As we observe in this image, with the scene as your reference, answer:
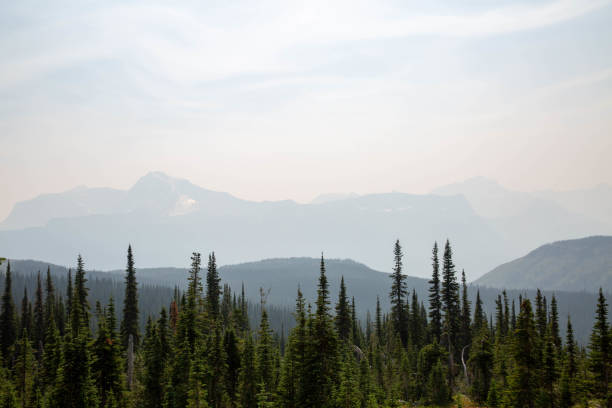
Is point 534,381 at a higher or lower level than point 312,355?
lower

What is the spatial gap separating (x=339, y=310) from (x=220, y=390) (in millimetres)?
25549

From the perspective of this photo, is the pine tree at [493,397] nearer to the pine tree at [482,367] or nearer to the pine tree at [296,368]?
the pine tree at [482,367]

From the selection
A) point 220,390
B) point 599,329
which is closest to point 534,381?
point 599,329

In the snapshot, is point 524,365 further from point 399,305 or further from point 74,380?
point 74,380

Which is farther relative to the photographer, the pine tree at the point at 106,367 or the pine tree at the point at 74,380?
the pine tree at the point at 106,367

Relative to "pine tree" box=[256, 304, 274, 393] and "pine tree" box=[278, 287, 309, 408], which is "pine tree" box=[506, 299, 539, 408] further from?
"pine tree" box=[256, 304, 274, 393]

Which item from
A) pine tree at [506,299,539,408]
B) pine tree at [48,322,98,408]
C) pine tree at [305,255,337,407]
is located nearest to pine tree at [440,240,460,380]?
pine tree at [506,299,539,408]

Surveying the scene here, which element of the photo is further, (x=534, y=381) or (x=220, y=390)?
(x=220, y=390)

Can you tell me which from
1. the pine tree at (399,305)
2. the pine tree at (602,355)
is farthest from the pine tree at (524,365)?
the pine tree at (399,305)

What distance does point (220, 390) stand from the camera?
45.4 m

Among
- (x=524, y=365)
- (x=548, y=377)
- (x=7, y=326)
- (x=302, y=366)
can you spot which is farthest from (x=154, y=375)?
(x=7, y=326)

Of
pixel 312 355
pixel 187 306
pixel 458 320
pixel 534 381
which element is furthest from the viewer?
pixel 458 320

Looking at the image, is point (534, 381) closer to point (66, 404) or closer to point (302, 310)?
point (302, 310)

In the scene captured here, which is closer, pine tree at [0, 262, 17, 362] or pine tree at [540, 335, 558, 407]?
pine tree at [540, 335, 558, 407]
